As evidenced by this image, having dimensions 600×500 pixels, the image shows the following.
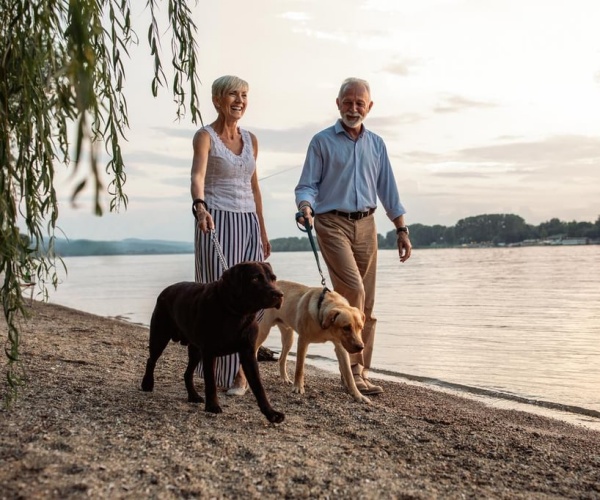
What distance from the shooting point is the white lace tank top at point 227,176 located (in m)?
5.82

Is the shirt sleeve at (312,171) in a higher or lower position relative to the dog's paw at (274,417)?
higher

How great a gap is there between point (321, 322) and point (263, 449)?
1838mm

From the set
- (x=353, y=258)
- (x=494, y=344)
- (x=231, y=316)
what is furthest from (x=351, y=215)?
(x=494, y=344)

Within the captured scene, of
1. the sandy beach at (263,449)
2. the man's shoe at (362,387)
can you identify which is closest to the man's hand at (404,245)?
the man's shoe at (362,387)

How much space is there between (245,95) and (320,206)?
1.36 metres

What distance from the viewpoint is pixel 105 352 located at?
8.58 m

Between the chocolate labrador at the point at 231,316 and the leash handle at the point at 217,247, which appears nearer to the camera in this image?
the chocolate labrador at the point at 231,316

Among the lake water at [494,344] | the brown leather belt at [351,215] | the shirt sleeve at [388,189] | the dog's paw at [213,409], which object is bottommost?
the lake water at [494,344]

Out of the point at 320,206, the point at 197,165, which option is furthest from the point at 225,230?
the point at 320,206

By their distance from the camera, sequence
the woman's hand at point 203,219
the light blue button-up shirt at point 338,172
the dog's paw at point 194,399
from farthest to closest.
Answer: the light blue button-up shirt at point 338,172
the dog's paw at point 194,399
the woman's hand at point 203,219

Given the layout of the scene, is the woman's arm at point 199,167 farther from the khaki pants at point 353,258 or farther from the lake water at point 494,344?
the lake water at point 494,344

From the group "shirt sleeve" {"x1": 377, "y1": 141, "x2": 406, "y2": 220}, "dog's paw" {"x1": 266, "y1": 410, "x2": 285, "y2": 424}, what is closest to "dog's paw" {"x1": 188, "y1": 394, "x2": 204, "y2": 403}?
"dog's paw" {"x1": 266, "y1": 410, "x2": 285, "y2": 424}

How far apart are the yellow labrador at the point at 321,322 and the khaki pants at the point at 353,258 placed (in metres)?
0.34

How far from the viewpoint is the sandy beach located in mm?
3467
